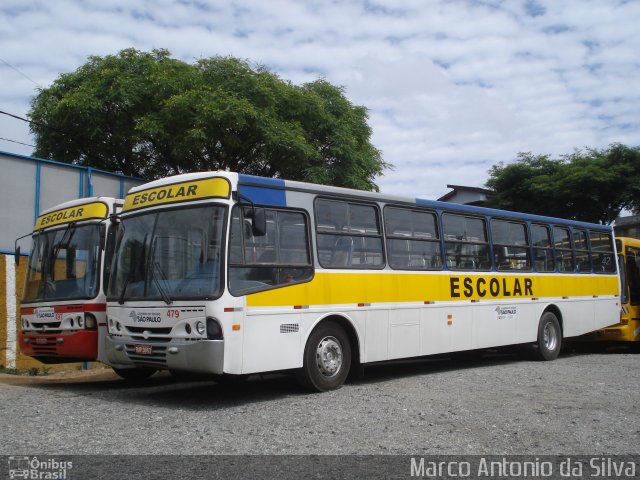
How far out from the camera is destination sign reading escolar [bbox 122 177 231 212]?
325 inches

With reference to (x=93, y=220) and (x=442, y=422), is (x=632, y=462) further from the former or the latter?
(x=93, y=220)

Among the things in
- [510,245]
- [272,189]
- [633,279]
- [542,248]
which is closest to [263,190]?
[272,189]

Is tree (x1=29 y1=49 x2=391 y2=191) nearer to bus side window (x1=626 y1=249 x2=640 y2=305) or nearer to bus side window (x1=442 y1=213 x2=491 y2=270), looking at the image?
bus side window (x1=626 y1=249 x2=640 y2=305)

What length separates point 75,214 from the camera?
35.5ft

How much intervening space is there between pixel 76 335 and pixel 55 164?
680cm

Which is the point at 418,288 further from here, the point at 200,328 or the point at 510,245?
the point at 200,328

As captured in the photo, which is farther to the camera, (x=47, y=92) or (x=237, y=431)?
(x=47, y=92)

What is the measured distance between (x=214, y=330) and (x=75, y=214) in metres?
4.33

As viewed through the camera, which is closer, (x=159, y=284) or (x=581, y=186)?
(x=159, y=284)

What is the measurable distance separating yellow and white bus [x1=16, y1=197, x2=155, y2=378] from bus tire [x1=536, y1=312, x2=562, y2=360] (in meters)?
8.04

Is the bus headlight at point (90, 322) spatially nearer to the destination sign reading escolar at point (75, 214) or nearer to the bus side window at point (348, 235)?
the destination sign reading escolar at point (75, 214)

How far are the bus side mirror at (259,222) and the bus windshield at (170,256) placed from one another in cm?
37

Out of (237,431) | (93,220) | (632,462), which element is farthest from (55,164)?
(632,462)

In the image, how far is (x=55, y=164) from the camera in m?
15.5
